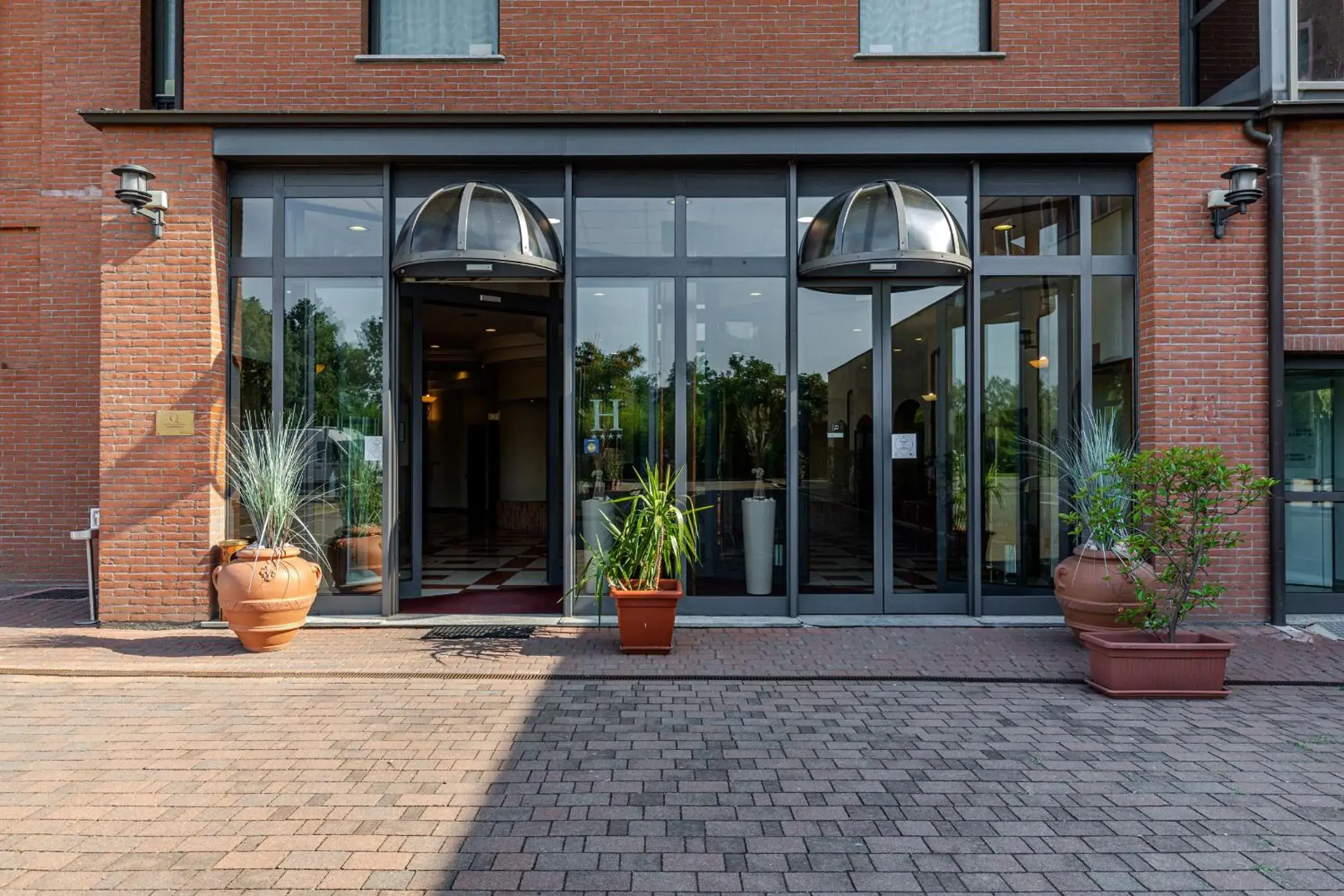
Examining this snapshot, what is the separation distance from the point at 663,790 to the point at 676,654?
2.45 m

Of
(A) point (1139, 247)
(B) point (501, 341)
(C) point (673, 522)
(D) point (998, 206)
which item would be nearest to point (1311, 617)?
(A) point (1139, 247)

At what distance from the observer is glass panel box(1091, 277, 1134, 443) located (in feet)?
24.4

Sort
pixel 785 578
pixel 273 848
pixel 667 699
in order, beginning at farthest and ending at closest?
pixel 785 578, pixel 667 699, pixel 273 848

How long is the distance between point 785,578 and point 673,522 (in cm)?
181

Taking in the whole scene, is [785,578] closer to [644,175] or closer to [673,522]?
[673,522]

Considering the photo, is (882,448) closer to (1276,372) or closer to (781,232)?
(781,232)

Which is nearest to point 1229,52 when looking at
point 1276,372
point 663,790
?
point 1276,372

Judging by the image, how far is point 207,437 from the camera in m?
7.06

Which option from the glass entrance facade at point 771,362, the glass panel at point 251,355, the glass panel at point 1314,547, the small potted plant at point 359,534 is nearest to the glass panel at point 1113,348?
the glass entrance facade at point 771,362

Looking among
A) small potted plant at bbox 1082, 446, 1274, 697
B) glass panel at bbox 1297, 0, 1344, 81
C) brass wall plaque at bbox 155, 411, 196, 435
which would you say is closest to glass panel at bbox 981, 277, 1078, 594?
small potted plant at bbox 1082, 446, 1274, 697

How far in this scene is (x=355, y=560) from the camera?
24.8 feet

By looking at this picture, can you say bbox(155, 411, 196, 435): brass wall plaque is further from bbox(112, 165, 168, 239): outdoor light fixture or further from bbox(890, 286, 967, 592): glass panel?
bbox(890, 286, 967, 592): glass panel

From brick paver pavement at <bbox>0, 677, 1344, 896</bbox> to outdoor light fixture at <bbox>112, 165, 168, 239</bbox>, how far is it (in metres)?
4.21

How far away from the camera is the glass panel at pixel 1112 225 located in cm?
745
